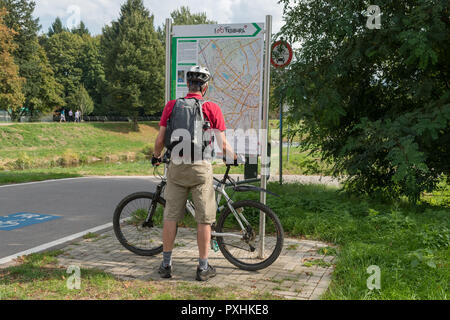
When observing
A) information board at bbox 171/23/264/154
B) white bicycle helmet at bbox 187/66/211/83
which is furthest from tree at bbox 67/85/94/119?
white bicycle helmet at bbox 187/66/211/83

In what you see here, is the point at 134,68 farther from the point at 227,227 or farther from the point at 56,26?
the point at 56,26

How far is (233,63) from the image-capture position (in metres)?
5.45

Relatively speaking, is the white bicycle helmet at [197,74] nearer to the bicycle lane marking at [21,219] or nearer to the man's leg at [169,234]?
the man's leg at [169,234]

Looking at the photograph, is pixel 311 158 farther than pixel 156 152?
Yes

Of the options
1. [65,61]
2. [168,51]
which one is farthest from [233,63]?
A: [65,61]

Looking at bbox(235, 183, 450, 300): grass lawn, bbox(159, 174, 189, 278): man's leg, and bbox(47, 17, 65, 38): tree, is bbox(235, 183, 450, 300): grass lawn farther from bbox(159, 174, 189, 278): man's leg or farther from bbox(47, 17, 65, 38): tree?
bbox(47, 17, 65, 38): tree

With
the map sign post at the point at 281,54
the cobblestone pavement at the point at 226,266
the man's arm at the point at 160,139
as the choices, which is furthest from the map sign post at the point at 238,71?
the map sign post at the point at 281,54

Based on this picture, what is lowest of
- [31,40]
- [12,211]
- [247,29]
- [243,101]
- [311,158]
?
[12,211]

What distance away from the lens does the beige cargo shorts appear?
4191 mm

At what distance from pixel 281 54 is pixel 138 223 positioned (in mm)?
4790
